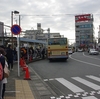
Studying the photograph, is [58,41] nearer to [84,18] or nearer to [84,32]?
[84,18]

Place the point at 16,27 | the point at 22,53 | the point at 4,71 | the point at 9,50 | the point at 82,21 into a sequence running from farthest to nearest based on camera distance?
1. the point at 82,21
2. the point at 22,53
3. the point at 9,50
4. the point at 16,27
5. the point at 4,71

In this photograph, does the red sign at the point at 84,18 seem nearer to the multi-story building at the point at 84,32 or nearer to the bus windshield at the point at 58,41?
the multi-story building at the point at 84,32

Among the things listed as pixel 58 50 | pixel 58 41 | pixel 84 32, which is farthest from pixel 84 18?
pixel 58 50

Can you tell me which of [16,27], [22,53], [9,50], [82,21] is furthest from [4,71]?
[82,21]

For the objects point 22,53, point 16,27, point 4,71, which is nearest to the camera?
point 4,71

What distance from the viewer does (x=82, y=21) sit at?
427 ft

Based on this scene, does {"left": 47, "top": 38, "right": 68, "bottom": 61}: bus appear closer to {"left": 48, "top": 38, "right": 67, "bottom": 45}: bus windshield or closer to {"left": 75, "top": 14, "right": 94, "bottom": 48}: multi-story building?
{"left": 48, "top": 38, "right": 67, "bottom": 45}: bus windshield

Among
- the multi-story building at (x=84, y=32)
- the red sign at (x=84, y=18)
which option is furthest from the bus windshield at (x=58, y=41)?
the multi-story building at (x=84, y=32)

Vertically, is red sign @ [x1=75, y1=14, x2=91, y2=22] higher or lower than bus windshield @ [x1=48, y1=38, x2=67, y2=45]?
higher

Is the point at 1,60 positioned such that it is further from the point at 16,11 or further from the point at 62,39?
Result: the point at 16,11

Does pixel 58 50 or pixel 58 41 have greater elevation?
pixel 58 41

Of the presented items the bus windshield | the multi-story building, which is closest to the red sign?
the multi-story building

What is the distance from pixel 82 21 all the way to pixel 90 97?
12512 cm

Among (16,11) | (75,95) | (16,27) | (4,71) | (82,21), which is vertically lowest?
(75,95)
